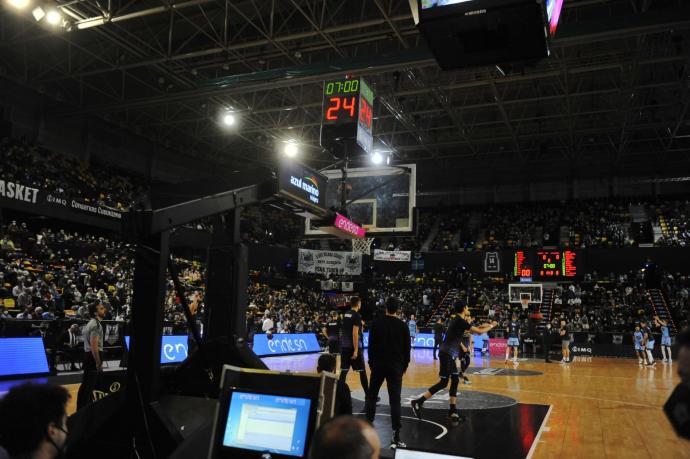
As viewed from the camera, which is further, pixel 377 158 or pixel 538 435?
pixel 377 158

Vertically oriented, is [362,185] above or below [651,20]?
below

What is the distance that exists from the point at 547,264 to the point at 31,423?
27.5m

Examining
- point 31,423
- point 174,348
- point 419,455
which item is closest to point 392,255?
point 174,348

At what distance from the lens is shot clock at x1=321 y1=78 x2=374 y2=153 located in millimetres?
11844

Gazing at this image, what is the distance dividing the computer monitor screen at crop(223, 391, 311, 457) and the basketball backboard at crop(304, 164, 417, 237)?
31.8 feet

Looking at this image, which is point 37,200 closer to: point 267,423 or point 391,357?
point 391,357

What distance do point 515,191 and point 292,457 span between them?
3715cm

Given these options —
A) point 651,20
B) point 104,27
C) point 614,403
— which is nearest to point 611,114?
point 651,20

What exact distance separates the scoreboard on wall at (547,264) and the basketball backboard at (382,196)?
16.8m

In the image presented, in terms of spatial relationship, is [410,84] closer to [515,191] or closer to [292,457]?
[515,191]

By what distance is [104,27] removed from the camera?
1773 cm

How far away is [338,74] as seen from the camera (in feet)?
55.9

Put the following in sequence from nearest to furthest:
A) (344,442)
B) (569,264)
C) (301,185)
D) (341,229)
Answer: (344,442), (301,185), (341,229), (569,264)

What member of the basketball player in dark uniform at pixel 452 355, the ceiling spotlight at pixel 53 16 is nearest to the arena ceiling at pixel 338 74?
the ceiling spotlight at pixel 53 16
